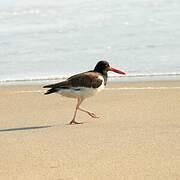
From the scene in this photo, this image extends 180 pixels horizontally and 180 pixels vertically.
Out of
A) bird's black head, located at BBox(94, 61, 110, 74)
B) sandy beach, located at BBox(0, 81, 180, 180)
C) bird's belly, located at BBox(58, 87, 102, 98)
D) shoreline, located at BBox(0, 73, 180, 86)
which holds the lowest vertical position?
shoreline, located at BBox(0, 73, 180, 86)

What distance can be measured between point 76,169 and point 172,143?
118cm

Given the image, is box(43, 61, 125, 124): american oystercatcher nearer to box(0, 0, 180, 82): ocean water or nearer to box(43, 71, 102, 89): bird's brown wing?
box(43, 71, 102, 89): bird's brown wing

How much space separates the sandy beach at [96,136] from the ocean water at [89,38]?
84.6 inches

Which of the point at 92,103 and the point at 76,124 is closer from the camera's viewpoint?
the point at 76,124

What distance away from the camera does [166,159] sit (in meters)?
5.76

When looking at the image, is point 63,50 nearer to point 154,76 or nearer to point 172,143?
point 154,76

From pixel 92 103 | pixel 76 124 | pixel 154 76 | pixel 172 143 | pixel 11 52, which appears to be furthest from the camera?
pixel 11 52

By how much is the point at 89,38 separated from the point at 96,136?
363 inches

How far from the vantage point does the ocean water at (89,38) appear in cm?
1248

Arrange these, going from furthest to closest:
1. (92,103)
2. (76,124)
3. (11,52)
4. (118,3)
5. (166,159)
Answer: (118,3), (11,52), (92,103), (76,124), (166,159)

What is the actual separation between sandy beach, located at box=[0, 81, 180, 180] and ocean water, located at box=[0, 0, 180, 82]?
7.05ft

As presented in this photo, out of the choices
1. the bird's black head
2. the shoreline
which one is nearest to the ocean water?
the shoreline

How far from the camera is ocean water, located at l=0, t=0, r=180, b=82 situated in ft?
40.9

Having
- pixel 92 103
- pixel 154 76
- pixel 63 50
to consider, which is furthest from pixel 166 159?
pixel 63 50
